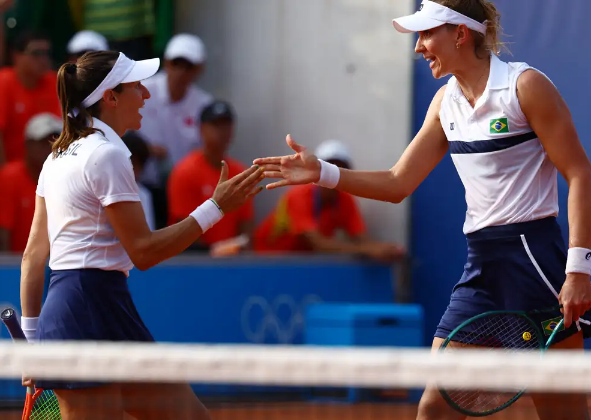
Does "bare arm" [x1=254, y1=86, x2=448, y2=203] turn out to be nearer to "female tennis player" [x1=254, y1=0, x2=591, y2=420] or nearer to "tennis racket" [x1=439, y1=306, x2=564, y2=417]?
"female tennis player" [x1=254, y1=0, x2=591, y2=420]

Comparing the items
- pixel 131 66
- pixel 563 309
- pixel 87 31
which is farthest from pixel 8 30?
pixel 563 309

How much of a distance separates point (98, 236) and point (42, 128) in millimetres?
3320

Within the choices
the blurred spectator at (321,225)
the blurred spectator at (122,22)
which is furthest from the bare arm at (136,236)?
the blurred spectator at (122,22)

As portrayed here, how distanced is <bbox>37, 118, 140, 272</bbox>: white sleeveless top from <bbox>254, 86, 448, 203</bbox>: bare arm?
67 cm

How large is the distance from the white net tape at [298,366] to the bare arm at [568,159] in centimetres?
58

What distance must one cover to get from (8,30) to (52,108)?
100cm

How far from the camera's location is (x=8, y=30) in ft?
25.0

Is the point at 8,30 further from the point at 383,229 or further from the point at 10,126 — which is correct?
the point at 383,229

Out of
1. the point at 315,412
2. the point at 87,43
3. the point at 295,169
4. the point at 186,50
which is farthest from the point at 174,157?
the point at 295,169

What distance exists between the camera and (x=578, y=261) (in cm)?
324

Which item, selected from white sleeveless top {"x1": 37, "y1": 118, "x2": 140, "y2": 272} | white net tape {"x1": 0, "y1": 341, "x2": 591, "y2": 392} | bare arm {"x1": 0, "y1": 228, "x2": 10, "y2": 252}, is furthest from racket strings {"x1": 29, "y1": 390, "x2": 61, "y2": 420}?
bare arm {"x1": 0, "y1": 228, "x2": 10, "y2": 252}

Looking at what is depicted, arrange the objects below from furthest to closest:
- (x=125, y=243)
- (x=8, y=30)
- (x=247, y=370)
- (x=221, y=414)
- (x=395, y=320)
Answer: (x=8, y=30)
(x=395, y=320)
(x=221, y=414)
(x=125, y=243)
(x=247, y=370)

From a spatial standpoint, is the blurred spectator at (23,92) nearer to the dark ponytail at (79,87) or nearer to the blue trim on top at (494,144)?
the dark ponytail at (79,87)

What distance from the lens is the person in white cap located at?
741 cm
